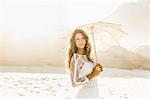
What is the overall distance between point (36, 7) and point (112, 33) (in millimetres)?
788

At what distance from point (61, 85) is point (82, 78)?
453 millimetres

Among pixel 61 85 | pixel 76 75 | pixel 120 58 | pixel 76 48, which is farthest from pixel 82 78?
pixel 120 58

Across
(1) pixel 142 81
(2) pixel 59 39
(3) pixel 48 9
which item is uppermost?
(3) pixel 48 9

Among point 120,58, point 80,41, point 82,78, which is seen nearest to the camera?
point 82,78

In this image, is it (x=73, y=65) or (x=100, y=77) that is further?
(x=100, y=77)

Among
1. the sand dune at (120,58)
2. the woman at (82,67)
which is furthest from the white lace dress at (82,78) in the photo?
the sand dune at (120,58)

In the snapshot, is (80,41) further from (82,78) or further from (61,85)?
(61,85)

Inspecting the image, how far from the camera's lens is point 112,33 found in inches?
123

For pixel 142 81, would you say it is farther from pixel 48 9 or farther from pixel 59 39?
pixel 48 9

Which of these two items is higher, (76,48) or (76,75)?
(76,48)

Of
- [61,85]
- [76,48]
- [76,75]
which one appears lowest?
[61,85]

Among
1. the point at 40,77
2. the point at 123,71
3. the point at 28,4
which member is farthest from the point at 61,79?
the point at 28,4

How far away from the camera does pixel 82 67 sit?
9.33ft

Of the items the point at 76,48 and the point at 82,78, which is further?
the point at 76,48
